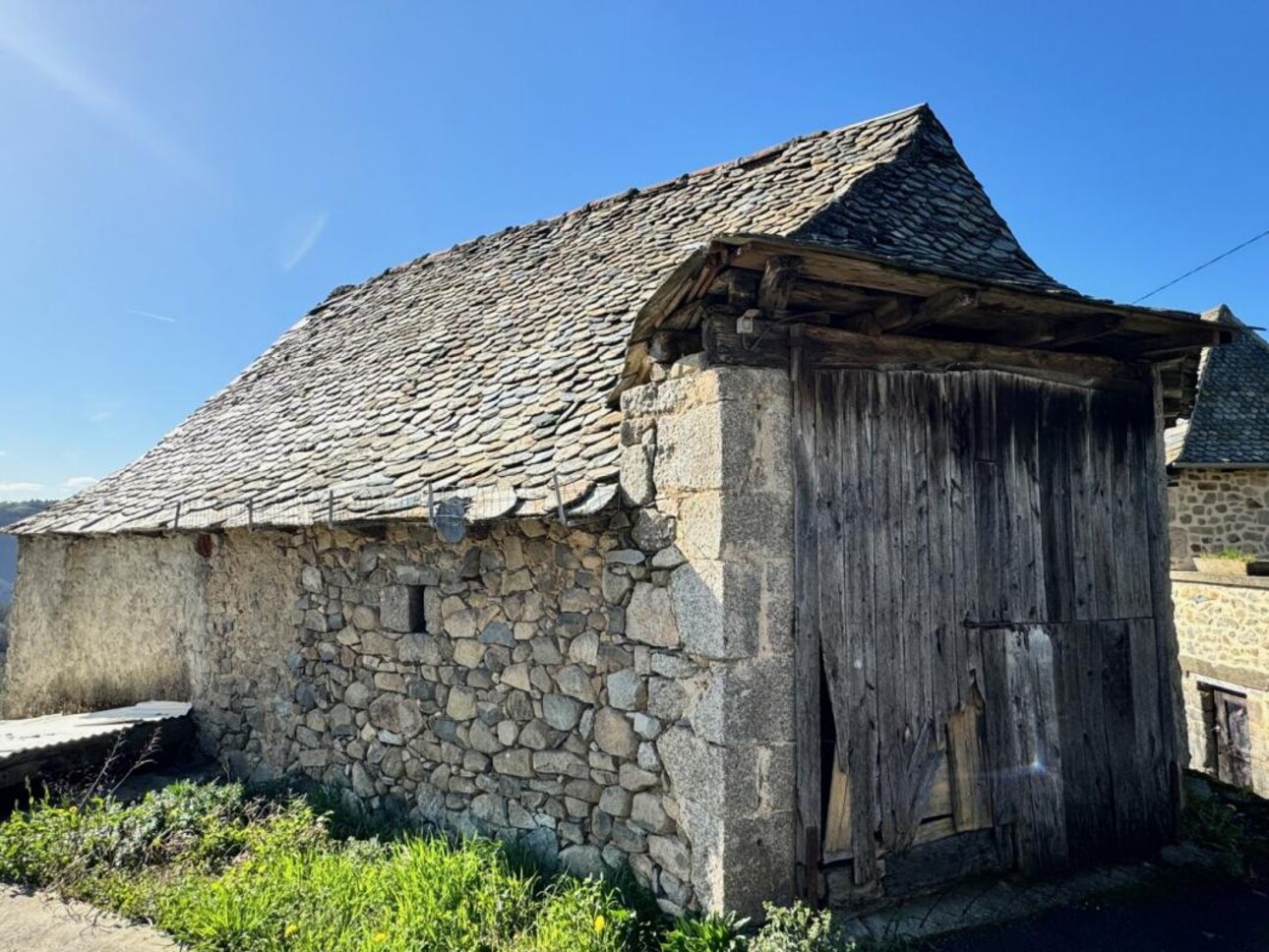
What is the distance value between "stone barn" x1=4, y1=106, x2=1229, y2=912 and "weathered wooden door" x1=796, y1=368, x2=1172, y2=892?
0.02m

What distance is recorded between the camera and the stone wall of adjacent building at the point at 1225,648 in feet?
31.8

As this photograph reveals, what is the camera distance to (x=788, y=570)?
3.63 m

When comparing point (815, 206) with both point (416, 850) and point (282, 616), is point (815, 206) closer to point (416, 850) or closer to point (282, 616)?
point (416, 850)

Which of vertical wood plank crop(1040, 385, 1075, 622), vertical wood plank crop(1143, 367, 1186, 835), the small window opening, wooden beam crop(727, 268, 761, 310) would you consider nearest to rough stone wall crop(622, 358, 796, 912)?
wooden beam crop(727, 268, 761, 310)

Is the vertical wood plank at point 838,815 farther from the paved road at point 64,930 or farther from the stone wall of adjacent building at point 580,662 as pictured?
the paved road at point 64,930

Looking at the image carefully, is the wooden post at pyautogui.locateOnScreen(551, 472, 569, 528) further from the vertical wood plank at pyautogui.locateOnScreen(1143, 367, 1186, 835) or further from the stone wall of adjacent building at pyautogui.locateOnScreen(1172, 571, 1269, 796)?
the stone wall of adjacent building at pyautogui.locateOnScreen(1172, 571, 1269, 796)

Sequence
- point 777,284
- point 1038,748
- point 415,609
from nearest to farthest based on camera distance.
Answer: point 777,284
point 1038,748
point 415,609

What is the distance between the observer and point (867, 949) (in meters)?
3.31

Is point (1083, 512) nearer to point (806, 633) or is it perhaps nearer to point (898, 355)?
point (898, 355)

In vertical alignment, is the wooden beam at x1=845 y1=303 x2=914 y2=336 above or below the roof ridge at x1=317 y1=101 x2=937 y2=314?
below

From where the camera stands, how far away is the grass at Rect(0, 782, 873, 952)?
3.43 meters

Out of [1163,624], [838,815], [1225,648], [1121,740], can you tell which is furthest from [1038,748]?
[1225,648]

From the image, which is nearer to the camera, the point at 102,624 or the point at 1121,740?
the point at 1121,740

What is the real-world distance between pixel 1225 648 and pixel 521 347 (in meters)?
10.6
